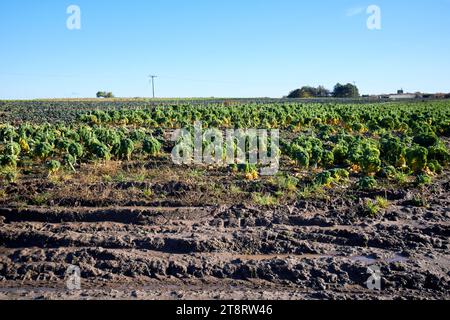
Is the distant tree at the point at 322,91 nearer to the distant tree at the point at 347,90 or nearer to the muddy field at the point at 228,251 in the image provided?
the distant tree at the point at 347,90

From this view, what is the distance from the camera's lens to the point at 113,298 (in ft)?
16.0

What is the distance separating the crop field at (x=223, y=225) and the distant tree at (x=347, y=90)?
286 feet

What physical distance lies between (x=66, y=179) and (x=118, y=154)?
105 inches

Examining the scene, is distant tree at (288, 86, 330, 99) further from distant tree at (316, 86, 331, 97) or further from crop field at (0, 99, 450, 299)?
crop field at (0, 99, 450, 299)

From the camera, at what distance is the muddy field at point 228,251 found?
515 cm

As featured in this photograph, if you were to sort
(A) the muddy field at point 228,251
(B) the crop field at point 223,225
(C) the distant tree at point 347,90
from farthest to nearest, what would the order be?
(C) the distant tree at point 347,90, (B) the crop field at point 223,225, (A) the muddy field at point 228,251

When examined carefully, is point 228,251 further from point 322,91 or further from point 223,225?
point 322,91

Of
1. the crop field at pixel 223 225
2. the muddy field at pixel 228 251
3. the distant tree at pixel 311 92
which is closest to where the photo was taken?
the muddy field at pixel 228 251

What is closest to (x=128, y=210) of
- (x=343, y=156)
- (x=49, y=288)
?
(x=49, y=288)

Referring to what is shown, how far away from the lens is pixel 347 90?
95750mm

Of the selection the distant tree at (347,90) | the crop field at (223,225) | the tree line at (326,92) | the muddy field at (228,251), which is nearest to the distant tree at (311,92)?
the tree line at (326,92)

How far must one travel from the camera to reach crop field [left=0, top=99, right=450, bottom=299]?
17.3 feet

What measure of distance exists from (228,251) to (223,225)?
102 centimetres

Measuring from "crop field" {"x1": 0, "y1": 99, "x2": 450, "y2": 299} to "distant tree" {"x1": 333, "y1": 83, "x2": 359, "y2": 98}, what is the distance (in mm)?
87086
